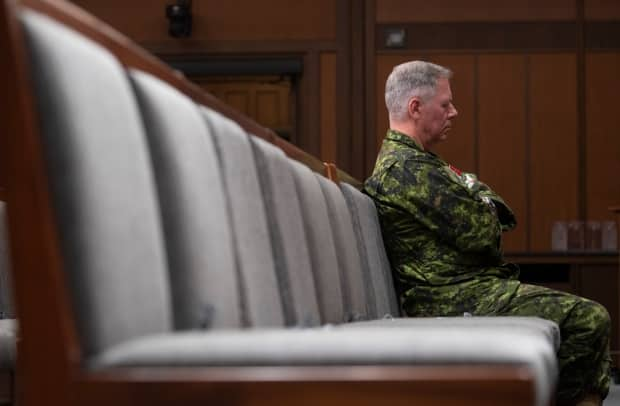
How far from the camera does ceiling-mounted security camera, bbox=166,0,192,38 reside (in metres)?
8.47

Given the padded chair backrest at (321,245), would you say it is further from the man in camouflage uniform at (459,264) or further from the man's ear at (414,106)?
the man's ear at (414,106)

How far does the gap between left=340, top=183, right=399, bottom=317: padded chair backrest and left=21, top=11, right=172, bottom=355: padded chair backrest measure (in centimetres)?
198

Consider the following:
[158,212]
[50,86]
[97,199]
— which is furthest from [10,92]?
[158,212]

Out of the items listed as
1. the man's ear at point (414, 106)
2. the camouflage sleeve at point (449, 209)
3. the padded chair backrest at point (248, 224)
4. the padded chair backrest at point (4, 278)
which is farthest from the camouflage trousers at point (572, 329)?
the padded chair backrest at point (248, 224)

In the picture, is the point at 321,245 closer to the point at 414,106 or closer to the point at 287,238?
the point at 287,238

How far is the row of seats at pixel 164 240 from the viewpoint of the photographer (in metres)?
1.40

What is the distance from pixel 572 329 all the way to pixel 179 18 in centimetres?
527

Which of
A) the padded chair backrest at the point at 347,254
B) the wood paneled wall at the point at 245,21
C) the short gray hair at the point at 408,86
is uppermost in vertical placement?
the wood paneled wall at the point at 245,21

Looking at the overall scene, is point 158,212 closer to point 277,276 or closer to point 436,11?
point 277,276

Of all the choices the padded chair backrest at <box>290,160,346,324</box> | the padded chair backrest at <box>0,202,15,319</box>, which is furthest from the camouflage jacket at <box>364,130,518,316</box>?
the padded chair backrest at <box>0,202,15,319</box>

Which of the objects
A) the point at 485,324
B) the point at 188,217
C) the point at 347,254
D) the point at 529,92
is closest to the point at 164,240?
the point at 188,217

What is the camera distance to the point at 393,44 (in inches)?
336

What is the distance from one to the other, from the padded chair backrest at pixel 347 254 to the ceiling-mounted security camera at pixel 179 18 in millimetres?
5283

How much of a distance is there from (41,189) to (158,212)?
0.30m
